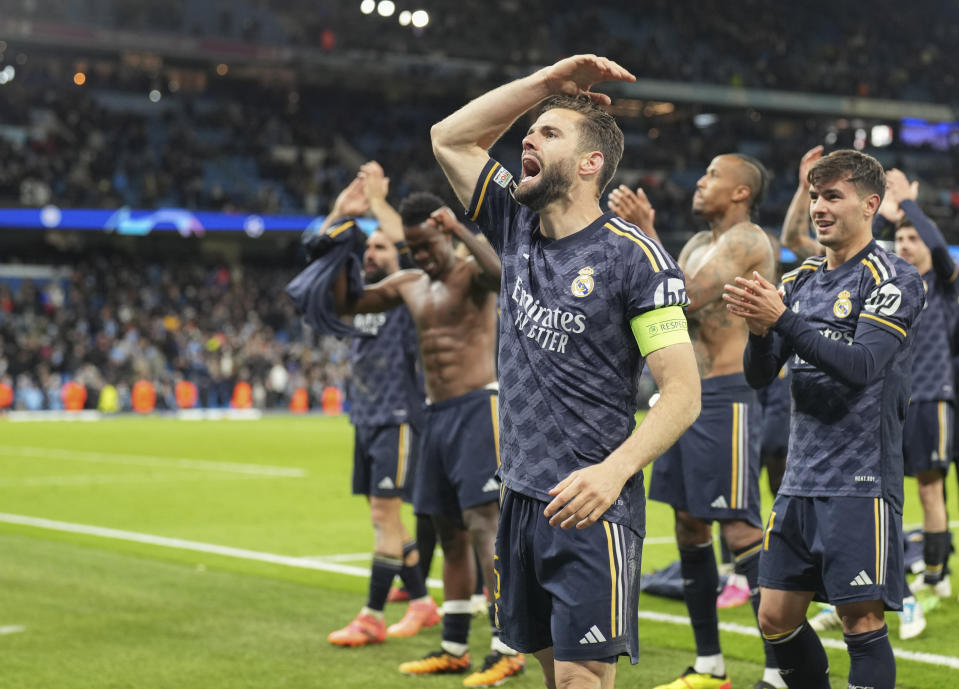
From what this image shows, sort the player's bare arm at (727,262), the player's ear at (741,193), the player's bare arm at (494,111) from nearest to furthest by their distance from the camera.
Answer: the player's bare arm at (494,111)
the player's bare arm at (727,262)
the player's ear at (741,193)

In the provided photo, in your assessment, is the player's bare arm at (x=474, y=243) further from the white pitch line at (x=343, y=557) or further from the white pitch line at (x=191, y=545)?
the white pitch line at (x=343, y=557)

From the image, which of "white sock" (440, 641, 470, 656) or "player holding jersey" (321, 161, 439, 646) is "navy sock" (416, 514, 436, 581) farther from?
"white sock" (440, 641, 470, 656)

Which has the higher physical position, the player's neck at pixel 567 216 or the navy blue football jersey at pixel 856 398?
the player's neck at pixel 567 216

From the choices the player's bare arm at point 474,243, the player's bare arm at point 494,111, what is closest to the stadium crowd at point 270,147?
the player's bare arm at point 474,243

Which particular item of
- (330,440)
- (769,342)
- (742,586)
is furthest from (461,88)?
(769,342)

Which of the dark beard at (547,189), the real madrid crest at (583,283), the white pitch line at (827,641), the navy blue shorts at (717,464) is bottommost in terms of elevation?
the white pitch line at (827,641)

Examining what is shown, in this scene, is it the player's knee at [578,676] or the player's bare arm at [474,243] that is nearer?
the player's knee at [578,676]

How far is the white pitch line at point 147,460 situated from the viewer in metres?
18.5

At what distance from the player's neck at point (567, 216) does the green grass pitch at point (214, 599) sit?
9.93 feet

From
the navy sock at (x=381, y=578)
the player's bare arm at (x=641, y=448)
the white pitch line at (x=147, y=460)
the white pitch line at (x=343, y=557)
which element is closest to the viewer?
the player's bare arm at (x=641, y=448)

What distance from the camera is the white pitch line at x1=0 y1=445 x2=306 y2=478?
1854 centimetres

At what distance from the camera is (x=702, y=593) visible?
605 cm

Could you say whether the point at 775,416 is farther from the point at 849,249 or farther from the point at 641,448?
the point at 641,448

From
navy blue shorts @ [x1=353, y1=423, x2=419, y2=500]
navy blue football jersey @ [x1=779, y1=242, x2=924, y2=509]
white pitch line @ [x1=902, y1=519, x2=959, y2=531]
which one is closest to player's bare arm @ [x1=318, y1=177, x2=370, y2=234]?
navy blue shorts @ [x1=353, y1=423, x2=419, y2=500]
